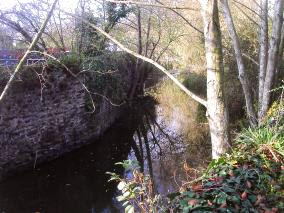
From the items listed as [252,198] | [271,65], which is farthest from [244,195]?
[271,65]

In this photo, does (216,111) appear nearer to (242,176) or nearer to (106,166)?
(242,176)

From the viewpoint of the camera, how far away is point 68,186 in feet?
30.6

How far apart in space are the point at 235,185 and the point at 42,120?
779 cm

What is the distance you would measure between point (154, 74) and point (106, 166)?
15519mm

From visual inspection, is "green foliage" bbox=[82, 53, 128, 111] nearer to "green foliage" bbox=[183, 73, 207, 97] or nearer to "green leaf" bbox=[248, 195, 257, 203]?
"green foliage" bbox=[183, 73, 207, 97]

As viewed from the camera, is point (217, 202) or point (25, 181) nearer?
point (217, 202)

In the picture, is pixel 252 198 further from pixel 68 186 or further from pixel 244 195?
pixel 68 186

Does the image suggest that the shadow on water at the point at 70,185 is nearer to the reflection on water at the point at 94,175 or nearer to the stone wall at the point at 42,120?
the reflection on water at the point at 94,175

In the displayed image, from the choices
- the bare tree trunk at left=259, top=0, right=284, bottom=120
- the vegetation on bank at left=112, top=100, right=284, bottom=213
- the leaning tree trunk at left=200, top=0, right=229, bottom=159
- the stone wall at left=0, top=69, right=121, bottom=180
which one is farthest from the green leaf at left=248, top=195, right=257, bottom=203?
the stone wall at left=0, top=69, right=121, bottom=180

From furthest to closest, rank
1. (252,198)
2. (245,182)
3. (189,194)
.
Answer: (245,182)
(252,198)
(189,194)

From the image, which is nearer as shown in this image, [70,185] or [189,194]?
[189,194]

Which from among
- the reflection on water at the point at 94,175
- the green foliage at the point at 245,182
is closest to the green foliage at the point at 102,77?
the reflection on water at the point at 94,175

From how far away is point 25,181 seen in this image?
31.0 feet

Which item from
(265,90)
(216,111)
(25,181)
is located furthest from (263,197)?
(25,181)
